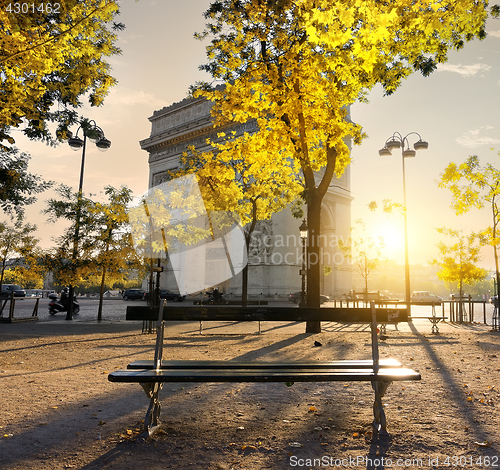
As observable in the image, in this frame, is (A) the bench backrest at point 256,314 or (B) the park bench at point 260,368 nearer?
(B) the park bench at point 260,368

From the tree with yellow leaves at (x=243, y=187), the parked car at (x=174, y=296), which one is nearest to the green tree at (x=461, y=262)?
the tree with yellow leaves at (x=243, y=187)

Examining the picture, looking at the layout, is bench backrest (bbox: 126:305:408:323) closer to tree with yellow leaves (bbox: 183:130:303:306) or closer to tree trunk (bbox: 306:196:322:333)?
tree trunk (bbox: 306:196:322:333)

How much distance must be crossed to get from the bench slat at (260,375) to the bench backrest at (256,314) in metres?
0.45

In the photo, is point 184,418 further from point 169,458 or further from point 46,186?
point 46,186

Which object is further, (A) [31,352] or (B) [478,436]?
(A) [31,352]

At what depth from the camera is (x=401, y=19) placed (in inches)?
334

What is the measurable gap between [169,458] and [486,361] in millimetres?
6478

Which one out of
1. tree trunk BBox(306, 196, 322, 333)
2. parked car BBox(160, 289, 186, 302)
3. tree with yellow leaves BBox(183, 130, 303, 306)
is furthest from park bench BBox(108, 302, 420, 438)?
parked car BBox(160, 289, 186, 302)

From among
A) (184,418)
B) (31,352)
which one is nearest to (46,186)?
(31,352)

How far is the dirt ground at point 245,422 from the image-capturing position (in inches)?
121

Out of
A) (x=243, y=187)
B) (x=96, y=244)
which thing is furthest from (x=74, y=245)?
(x=243, y=187)

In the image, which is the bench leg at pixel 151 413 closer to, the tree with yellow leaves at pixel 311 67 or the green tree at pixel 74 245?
the tree with yellow leaves at pixel 311 67

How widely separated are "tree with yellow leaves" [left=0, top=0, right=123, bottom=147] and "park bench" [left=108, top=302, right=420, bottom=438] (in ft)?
17.6

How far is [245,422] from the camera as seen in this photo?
392 centimetres
